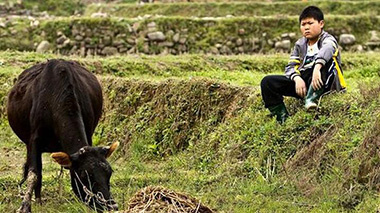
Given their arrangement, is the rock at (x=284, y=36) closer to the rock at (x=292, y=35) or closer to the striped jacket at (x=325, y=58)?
the rock at (x=292, y=35)

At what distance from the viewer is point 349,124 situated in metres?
8.23

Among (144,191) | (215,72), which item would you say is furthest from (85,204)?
(215,72)

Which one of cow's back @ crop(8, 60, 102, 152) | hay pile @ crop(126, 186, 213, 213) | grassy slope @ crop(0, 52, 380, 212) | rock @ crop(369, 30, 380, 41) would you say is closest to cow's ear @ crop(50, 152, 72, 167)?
grassy slope @ crop(0, 52, 380, 212)

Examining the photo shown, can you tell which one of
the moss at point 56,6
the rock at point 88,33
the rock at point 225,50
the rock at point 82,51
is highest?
the rock at point 88,33

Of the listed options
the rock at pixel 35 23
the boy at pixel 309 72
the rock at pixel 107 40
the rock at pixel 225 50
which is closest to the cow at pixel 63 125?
the boy at pixel 309 72

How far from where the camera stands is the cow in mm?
7082

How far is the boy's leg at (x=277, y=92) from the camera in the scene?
345 inches

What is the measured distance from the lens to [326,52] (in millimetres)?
8539

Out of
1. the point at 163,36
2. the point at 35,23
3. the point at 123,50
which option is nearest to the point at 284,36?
the point at 163,36

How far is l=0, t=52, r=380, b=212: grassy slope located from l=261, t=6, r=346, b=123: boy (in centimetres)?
18

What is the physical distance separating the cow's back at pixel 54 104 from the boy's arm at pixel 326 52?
2.50 meters

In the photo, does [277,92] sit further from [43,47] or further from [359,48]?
[43,47]

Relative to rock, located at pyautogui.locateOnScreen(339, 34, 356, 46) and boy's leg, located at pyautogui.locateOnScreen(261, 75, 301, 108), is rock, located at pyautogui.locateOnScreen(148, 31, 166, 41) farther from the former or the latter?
boy's leg, located at pyautogui.locateOnScreen(261, 75, 301, 108)

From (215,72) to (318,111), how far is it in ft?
15.9
